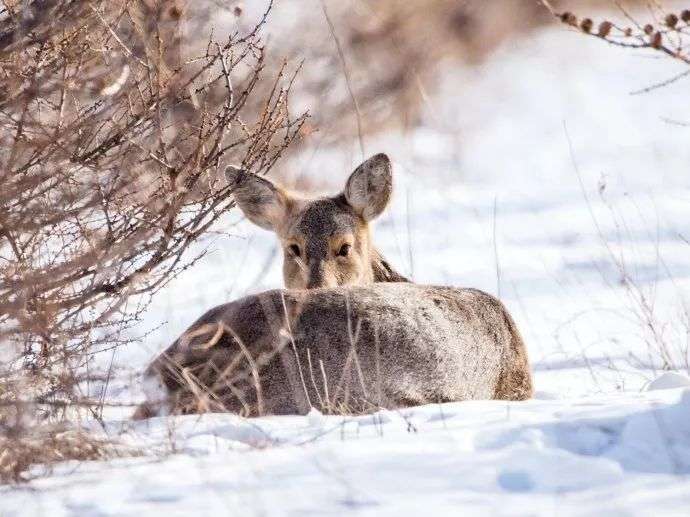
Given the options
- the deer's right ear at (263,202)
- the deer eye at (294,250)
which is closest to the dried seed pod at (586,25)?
the deer's right ear at (263,202)

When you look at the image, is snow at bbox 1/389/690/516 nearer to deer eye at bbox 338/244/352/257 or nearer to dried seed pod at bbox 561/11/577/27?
dried seed pod at bbox 561/11/577/27

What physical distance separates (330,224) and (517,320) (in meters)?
2.47

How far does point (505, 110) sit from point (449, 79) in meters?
1.01

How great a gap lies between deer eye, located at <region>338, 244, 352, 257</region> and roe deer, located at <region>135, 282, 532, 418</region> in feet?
6.43

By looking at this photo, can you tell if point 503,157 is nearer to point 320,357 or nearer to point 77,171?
point 77,171

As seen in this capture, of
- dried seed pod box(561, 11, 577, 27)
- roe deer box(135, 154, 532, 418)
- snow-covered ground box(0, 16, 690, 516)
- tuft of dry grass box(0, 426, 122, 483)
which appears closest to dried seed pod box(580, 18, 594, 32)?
dried seed pod box(561, 11, 577, 27)

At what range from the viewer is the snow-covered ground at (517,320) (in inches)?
163

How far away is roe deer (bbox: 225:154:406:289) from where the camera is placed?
27.1 feet

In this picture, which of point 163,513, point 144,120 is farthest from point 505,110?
point 163,513

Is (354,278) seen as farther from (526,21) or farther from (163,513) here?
(526,21)

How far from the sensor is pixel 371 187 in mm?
8656

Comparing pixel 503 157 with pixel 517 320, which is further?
pixel 503 157

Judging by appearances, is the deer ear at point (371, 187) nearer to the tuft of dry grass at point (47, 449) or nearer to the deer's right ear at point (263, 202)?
the deer's right ear at point (263, 202)

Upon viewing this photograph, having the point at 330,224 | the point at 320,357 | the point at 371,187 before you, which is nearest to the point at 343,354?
the point at 320,357
